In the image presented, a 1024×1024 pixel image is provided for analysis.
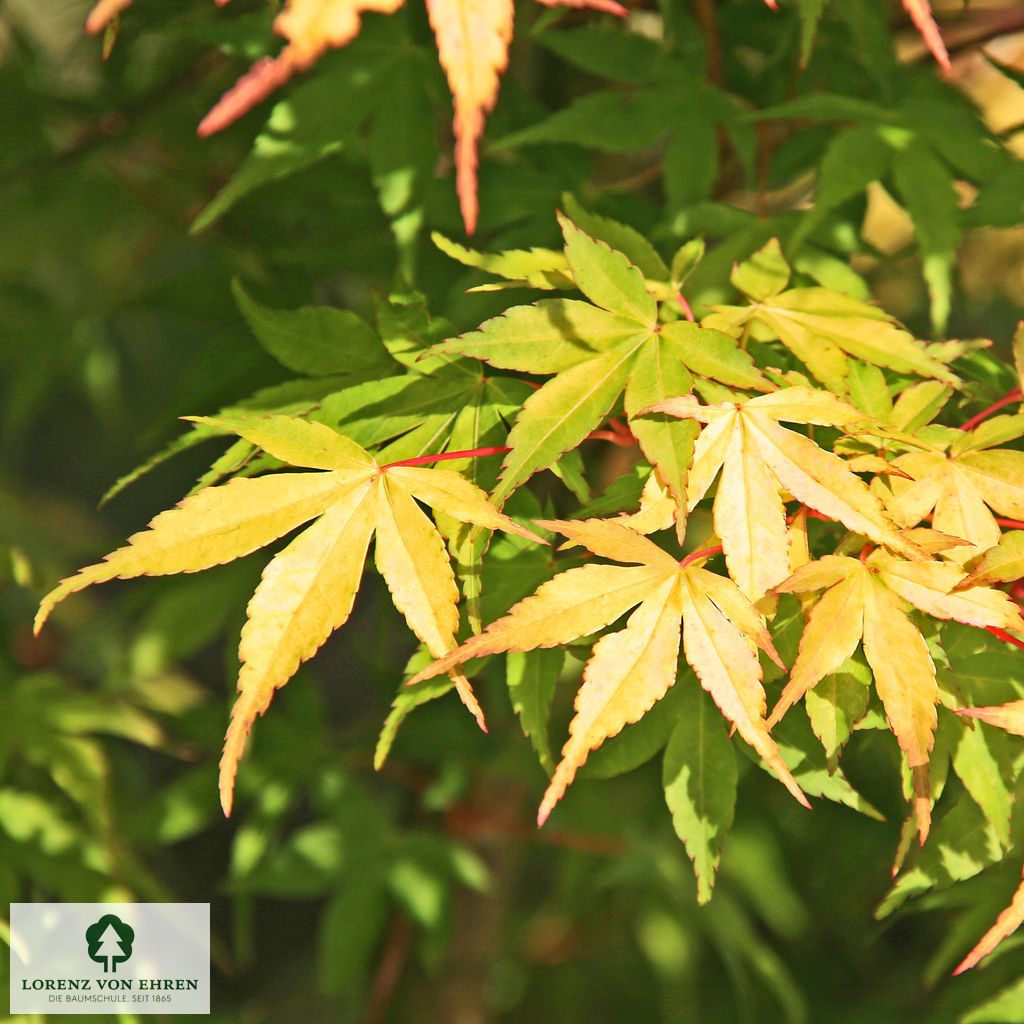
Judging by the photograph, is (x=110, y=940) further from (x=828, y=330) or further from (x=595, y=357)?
(x=828, y=330)

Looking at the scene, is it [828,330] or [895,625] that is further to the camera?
[828,330]

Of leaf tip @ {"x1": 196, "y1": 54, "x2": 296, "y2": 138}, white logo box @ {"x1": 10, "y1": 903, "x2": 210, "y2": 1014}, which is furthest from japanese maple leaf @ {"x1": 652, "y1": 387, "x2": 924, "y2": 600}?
white logo box @ {"x1": 10, "y1": 903, "x2": 210, "y2": 1014}

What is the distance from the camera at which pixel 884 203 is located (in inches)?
94.1

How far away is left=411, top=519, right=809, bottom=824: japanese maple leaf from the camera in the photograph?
451mm

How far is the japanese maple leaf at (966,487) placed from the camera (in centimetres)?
50

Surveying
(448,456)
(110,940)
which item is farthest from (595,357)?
(110,940)

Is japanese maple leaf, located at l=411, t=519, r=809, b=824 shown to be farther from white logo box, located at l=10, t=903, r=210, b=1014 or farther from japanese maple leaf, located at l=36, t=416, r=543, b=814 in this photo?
white logo box, located at l=10, t=903, r=210, b=1014

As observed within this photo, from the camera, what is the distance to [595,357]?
1.73 feet

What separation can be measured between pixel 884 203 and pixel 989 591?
88.5 inches

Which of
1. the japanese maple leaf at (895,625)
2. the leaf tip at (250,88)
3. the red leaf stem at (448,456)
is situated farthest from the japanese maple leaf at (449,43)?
the japanese maple leaf at (895,625)

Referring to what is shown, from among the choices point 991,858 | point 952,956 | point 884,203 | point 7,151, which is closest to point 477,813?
point 952,956

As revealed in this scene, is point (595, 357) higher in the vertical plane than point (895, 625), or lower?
higher

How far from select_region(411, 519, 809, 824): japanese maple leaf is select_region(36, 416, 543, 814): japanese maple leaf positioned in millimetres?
38

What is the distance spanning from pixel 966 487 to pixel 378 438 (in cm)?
35
